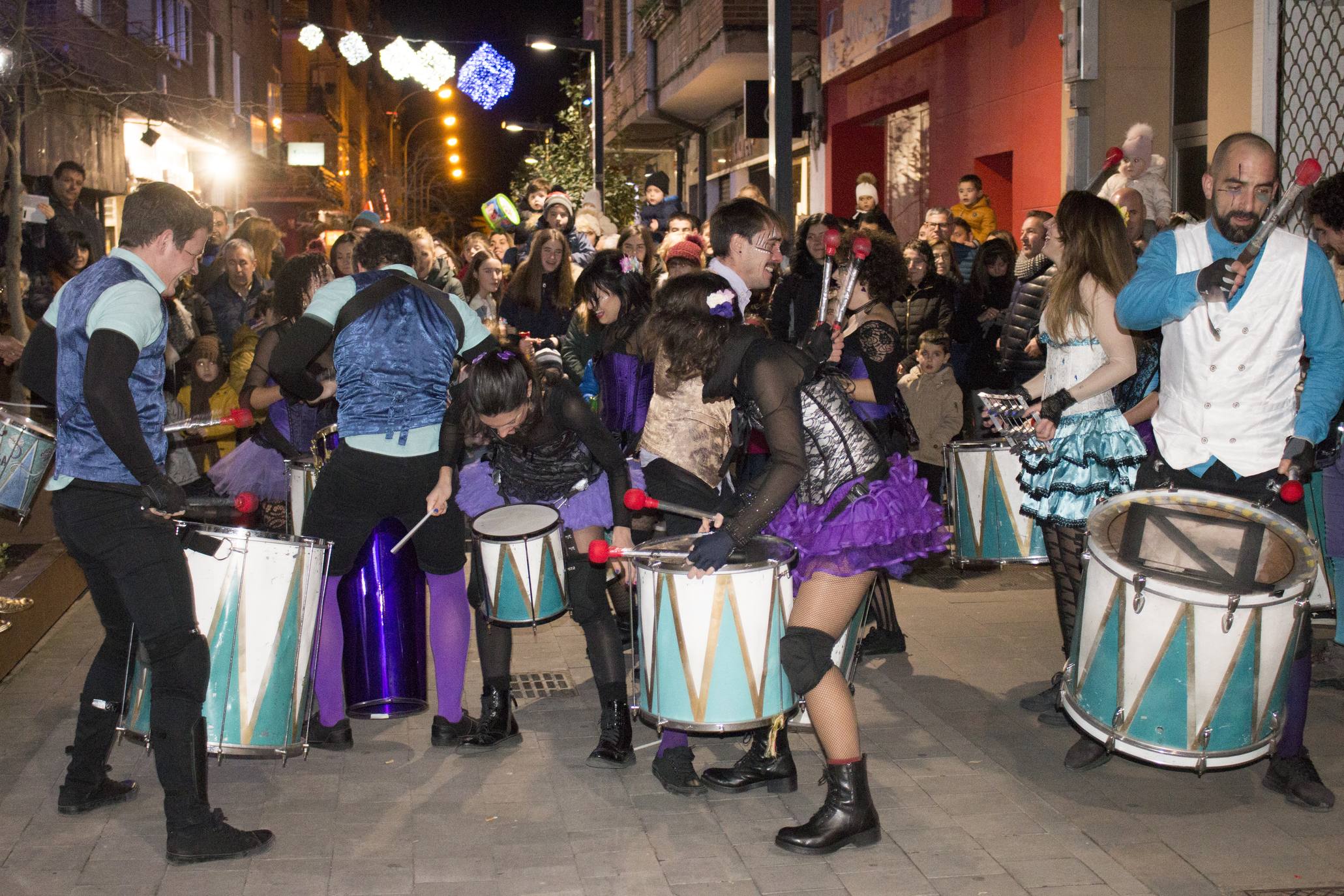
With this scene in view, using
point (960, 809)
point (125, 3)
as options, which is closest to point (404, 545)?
point (960, 809)

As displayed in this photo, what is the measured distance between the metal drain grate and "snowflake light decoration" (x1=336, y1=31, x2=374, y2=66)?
1583 centimetres

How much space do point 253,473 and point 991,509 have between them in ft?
11.7

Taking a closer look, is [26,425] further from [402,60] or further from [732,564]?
[402,60]

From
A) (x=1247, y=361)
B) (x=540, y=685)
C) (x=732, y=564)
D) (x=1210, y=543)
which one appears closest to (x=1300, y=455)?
(x=1247, y=361)

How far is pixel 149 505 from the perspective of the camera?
13.8 ft

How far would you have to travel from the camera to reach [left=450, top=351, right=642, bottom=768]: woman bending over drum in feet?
16.6

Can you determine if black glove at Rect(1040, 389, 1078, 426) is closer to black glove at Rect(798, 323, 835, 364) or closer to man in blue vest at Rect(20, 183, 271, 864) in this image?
black glove at Rect(798, 323, 835, 364)

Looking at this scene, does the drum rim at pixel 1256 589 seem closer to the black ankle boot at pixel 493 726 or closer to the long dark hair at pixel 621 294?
the black ankle boot at pixel 493 726

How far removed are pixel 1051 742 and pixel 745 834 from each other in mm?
1502

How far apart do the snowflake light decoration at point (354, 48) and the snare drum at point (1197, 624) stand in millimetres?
18004

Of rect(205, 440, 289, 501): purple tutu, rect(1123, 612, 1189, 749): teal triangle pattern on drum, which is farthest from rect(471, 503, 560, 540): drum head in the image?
rect(1123, 612, 1189, 749): teal triangle pattern on drum

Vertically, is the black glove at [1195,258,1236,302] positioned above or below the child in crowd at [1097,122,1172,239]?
below

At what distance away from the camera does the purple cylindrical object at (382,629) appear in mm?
5465

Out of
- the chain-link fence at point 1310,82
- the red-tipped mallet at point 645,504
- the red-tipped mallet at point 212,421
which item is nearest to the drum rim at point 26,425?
the red-tipped mallet at point 212,421
